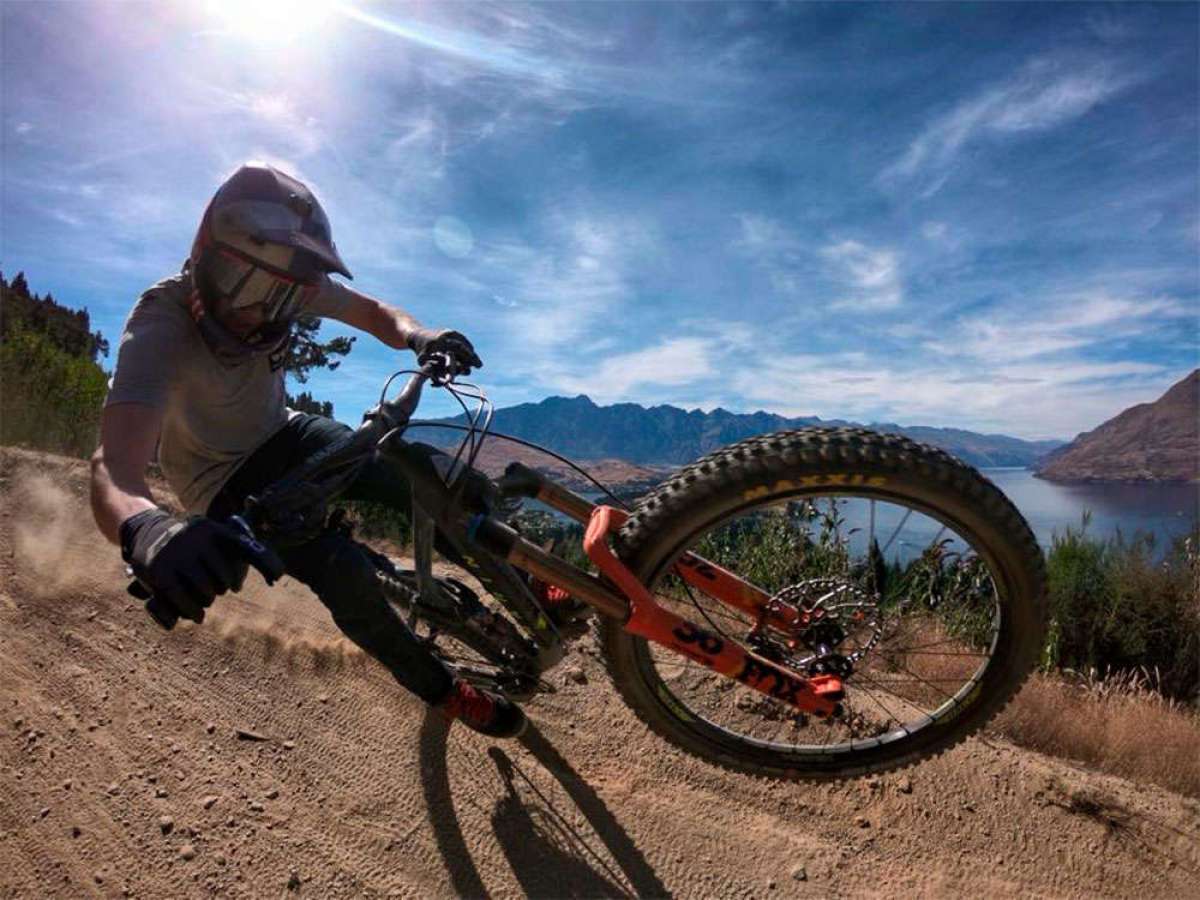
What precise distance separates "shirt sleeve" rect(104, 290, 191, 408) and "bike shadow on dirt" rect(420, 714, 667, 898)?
2386 millimetres

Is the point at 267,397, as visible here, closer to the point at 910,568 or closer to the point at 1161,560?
the point at 910,568

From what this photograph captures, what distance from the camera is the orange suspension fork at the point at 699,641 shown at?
2379 millimetres

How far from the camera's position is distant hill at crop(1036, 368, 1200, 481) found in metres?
38.4

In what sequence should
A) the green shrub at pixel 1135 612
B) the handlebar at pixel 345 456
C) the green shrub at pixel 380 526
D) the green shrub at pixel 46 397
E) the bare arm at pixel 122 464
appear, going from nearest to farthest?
1. the bare arm at pixel 122 464
2. the handlebar at pixel 345 456
3. the green shrub at pixel 1135 612
4. the green shrub at pixel 380 526
5. the green shrub at pixel 46 397

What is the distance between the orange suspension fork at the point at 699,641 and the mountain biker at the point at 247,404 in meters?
1.07

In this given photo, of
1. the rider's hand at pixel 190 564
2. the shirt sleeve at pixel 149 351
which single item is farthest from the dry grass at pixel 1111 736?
the shirt sleeve at pixel 149 351

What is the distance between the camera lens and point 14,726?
346 centimetres

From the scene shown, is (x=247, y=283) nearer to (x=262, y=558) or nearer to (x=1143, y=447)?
→ (x=262, y=558)

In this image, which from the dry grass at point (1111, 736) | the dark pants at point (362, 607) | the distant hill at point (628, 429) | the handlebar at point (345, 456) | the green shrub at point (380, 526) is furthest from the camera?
the distant hill at point (628, 429)

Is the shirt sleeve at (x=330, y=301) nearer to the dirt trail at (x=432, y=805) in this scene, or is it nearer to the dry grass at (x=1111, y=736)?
the dirt trail at (x=432, y=805)

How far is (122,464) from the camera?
221 centimetres

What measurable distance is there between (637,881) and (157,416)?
2943 mm

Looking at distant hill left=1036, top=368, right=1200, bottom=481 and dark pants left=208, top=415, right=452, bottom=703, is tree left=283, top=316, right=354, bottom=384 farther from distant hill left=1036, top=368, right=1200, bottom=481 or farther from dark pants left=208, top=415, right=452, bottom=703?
distant hill left=1036, top=368, right=1200, bottom=481

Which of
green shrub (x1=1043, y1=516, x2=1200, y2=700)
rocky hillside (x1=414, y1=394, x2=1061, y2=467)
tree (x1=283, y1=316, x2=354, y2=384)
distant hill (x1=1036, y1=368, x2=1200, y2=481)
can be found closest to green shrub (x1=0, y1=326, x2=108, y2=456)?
tree (x1=283, y1=316, x2=354, y2=384)
